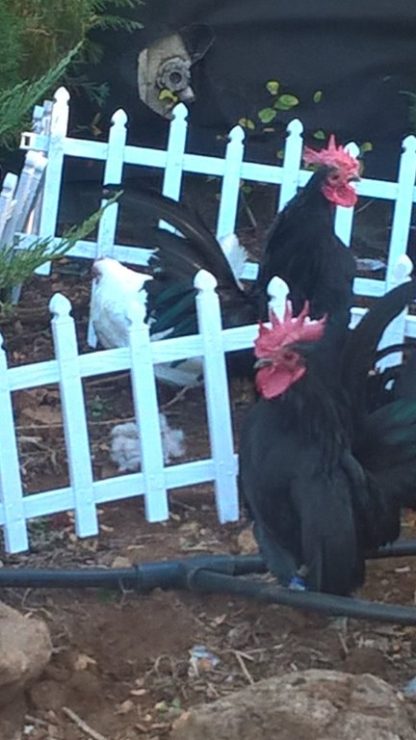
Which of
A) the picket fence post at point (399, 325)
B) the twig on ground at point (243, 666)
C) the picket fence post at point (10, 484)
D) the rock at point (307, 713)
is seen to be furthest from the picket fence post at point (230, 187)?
the rock at point (307, 713)

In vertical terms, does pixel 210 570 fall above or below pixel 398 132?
below

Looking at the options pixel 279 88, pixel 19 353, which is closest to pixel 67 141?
pixel 19 353

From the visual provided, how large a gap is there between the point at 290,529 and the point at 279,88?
3.44 meters

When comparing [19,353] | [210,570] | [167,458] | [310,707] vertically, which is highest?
[19,353]

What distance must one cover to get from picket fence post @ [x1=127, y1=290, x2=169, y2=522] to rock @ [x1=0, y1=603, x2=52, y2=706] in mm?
890

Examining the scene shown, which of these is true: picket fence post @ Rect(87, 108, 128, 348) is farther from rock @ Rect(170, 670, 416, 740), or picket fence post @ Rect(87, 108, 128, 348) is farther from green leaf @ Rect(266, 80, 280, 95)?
rock @ Rect(170, 670, 416, 740)

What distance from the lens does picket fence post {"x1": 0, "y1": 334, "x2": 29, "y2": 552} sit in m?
3.68

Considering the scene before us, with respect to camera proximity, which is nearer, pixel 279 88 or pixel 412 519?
pixel 412 519

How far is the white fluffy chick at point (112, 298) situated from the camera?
15.2 ft

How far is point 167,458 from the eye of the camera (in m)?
4.36

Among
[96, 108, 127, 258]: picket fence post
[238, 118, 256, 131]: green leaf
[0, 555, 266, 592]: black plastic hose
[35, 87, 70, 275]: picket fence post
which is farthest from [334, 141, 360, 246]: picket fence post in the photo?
[0, 555, 266, 592]: black plastic hose

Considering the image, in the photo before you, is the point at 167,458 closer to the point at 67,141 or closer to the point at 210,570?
the point at 210,570

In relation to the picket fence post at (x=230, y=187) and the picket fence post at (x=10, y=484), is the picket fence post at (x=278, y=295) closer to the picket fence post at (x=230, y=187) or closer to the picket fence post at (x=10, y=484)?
the picket fence post at (x=10, y=484)

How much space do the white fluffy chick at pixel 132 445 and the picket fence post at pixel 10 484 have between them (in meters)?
0.54
